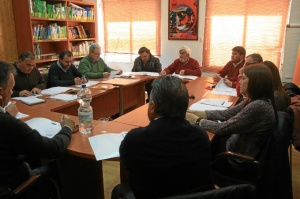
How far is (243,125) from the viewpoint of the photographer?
165 centimetres

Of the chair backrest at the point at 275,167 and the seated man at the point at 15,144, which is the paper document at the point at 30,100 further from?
the chair backrest at the point at 275,167

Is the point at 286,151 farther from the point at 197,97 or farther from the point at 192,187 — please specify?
the point at 197,97

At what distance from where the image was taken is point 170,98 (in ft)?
3.72

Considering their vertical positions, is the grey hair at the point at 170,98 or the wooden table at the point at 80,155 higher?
the grey hair at the point at 170,98

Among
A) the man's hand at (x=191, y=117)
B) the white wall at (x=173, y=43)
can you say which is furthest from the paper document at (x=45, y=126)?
the white wall at (x=173, y=43)

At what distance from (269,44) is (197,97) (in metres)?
2.58

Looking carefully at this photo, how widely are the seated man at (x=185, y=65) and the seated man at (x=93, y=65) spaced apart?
0.99 m

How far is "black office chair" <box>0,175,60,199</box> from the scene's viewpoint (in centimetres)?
121

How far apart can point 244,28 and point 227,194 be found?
441 centimetres

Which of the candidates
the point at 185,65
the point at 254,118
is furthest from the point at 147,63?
the point at 254,118

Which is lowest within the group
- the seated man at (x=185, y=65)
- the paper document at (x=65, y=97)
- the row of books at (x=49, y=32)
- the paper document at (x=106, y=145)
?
the paper document at (x=106, y=145)

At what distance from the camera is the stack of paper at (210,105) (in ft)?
7.70

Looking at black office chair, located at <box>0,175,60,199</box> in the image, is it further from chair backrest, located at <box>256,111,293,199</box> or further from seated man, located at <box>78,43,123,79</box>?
seated man, located at <box>78,43,123,79</box>

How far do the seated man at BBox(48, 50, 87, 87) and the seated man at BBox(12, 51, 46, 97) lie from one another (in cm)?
21
